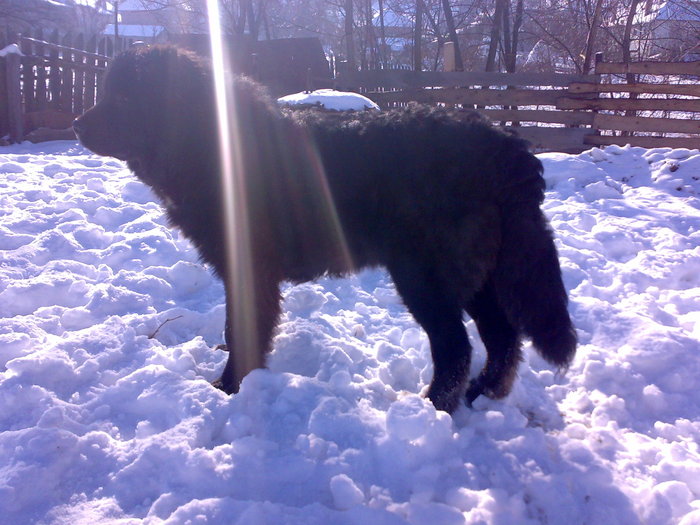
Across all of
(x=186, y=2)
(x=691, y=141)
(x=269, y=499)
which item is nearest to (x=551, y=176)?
(x=691, y=141)

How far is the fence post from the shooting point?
27.9ft

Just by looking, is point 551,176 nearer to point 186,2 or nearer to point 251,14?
point 251,14

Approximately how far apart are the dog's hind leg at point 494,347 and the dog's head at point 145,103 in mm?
1885

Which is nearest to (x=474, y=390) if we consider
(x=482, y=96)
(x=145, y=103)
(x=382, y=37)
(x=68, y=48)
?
(x=145, y=103)

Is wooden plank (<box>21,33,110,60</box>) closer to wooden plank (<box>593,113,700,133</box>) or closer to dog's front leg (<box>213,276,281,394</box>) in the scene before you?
dog's front leg (<box>213,276,281,394</box>)

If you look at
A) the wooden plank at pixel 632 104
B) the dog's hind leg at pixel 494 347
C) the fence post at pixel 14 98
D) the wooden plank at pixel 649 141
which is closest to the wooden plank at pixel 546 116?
the wooden plank at pixel 632 104

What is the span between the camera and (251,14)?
21891 mm

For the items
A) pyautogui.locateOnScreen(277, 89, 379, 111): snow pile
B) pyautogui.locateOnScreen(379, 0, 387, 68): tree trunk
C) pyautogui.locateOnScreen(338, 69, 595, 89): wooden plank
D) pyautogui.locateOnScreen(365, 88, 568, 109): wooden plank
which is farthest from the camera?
pyautogui.locateOnScreen(379, 0, 387, 68): tree trunk

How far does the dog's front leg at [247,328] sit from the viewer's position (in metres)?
2.72

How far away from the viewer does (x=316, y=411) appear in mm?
2311

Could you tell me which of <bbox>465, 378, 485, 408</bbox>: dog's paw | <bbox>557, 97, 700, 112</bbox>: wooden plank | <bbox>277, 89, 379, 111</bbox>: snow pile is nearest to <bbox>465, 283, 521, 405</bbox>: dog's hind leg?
<bbox>465, 378, 485, 408</bbox>: dog's paw

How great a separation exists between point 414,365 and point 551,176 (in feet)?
16.8

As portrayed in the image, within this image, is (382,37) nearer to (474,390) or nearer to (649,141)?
(649,141)

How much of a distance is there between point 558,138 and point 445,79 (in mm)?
3032
